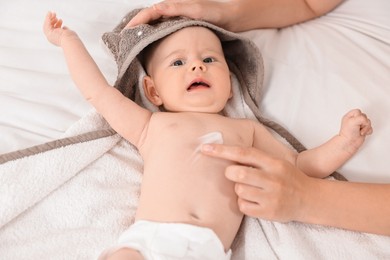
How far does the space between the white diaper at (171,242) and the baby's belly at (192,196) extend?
25 millimetres

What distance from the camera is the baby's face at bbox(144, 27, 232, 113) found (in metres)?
1.17

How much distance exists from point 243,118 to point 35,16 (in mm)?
692

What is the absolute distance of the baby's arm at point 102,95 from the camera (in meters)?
1.14

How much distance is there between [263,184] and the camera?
3.18 feet

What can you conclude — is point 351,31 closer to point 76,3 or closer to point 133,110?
point 133,110

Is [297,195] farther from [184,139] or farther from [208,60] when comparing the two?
[208,60]

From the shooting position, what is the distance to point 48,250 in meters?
1.02

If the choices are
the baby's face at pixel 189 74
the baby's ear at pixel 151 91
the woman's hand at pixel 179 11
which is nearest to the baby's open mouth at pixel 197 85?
the baby's face at pixel 189 74

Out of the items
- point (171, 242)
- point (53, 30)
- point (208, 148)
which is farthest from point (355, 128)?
point (53, 30)

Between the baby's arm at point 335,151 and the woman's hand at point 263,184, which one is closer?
the woman's hand at point 263,184

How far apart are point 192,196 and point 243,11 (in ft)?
2.02

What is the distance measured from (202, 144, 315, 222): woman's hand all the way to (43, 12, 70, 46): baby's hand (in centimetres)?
44

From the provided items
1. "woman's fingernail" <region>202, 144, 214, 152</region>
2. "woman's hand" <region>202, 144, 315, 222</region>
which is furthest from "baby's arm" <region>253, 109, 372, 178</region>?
"woman's fingernail" <region>202, 144, 214, 152</region>

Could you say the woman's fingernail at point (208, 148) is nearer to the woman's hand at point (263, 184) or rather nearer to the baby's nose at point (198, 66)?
the woman's hand at point (263, 184)
